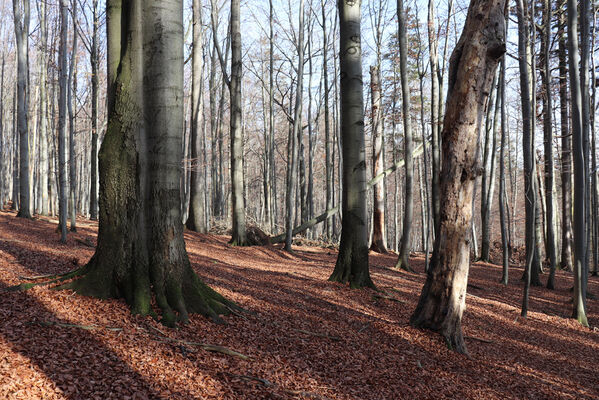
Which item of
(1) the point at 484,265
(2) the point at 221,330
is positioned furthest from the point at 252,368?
(1) the point at 484,265

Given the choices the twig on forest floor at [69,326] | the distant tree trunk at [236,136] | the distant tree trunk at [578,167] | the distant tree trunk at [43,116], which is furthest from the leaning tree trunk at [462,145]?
the distant tree trunk at [43,116]

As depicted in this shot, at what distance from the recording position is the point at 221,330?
4.41 meters

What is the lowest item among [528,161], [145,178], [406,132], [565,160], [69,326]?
[69,326]

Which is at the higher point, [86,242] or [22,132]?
[22,132]

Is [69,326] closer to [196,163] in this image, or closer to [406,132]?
[406,132]

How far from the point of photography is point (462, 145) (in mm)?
5359

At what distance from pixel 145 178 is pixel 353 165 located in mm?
4260

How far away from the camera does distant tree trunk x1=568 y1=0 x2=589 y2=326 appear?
8.31m

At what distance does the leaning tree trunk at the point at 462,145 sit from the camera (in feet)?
17.4

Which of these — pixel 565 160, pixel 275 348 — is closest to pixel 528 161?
pixel 275 348

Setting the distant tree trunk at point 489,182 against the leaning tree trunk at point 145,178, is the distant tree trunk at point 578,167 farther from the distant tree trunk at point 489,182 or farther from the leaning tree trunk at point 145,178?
the leaning tree trunk at point 145,178

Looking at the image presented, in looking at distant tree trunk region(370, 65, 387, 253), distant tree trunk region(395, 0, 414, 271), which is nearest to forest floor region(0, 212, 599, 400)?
distant tree trunk region(395, 0, 414, 271)

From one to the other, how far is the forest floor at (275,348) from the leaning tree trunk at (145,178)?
30cm

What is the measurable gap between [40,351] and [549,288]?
43.1 ft
